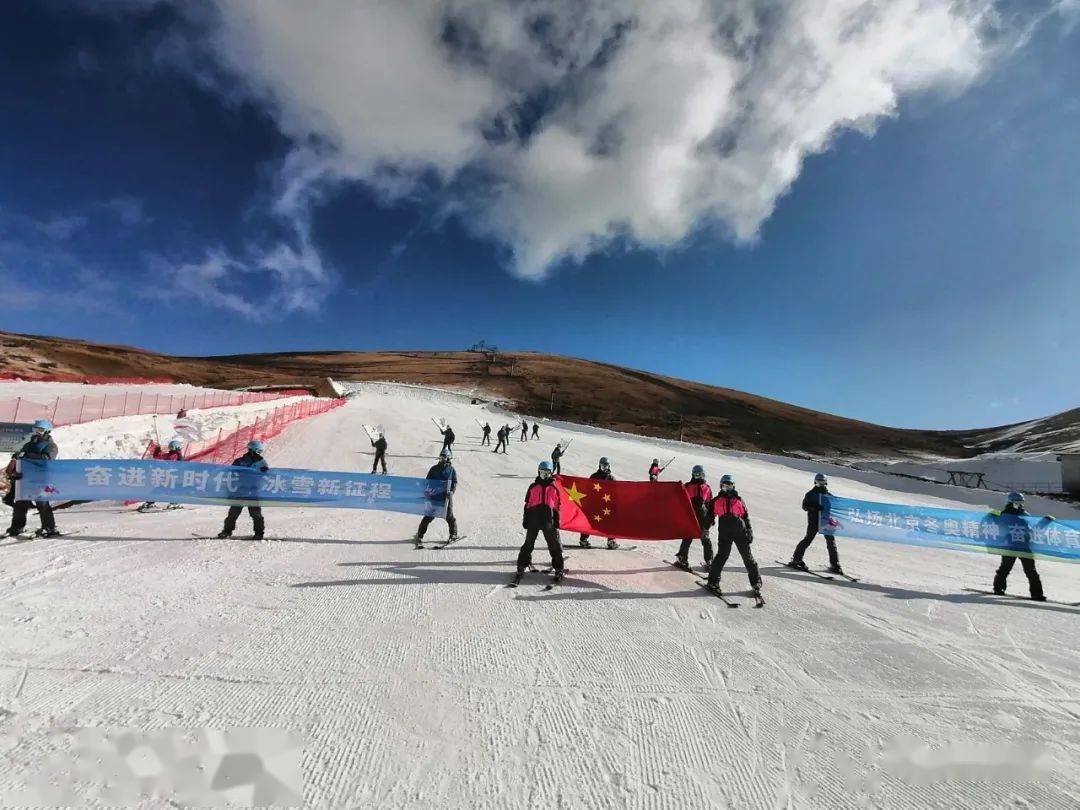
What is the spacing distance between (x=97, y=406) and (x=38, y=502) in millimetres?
23875

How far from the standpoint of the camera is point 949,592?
8.27 metres

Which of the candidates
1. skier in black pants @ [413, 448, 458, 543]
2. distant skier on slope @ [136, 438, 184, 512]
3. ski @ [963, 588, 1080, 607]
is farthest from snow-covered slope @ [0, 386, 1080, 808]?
distant skier on slope @ [136, 438, 184, 512]

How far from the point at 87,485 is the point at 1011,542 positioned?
659 inches

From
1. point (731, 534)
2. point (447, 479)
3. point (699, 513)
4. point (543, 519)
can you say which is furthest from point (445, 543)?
point (731, 534)

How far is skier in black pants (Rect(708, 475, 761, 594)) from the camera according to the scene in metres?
6.71

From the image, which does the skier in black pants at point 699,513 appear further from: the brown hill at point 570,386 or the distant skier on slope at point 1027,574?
the brown hill at point 570,386

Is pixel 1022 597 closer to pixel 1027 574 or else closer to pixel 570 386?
pixel 1027 574

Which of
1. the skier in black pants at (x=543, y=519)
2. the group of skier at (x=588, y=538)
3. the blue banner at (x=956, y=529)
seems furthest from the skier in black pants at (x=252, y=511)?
the blue banner at (x=956, y=529)

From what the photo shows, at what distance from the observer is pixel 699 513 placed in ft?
28.7

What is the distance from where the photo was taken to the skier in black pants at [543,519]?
6.91 metres

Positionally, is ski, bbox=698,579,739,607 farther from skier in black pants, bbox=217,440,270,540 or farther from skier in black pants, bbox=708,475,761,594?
skier in black pants, bbox=217,440,270,540

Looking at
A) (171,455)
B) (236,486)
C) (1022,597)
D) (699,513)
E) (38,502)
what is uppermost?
(171,455)

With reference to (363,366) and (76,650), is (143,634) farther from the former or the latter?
(363,366)

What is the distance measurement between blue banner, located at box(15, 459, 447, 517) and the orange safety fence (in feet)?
27.4
